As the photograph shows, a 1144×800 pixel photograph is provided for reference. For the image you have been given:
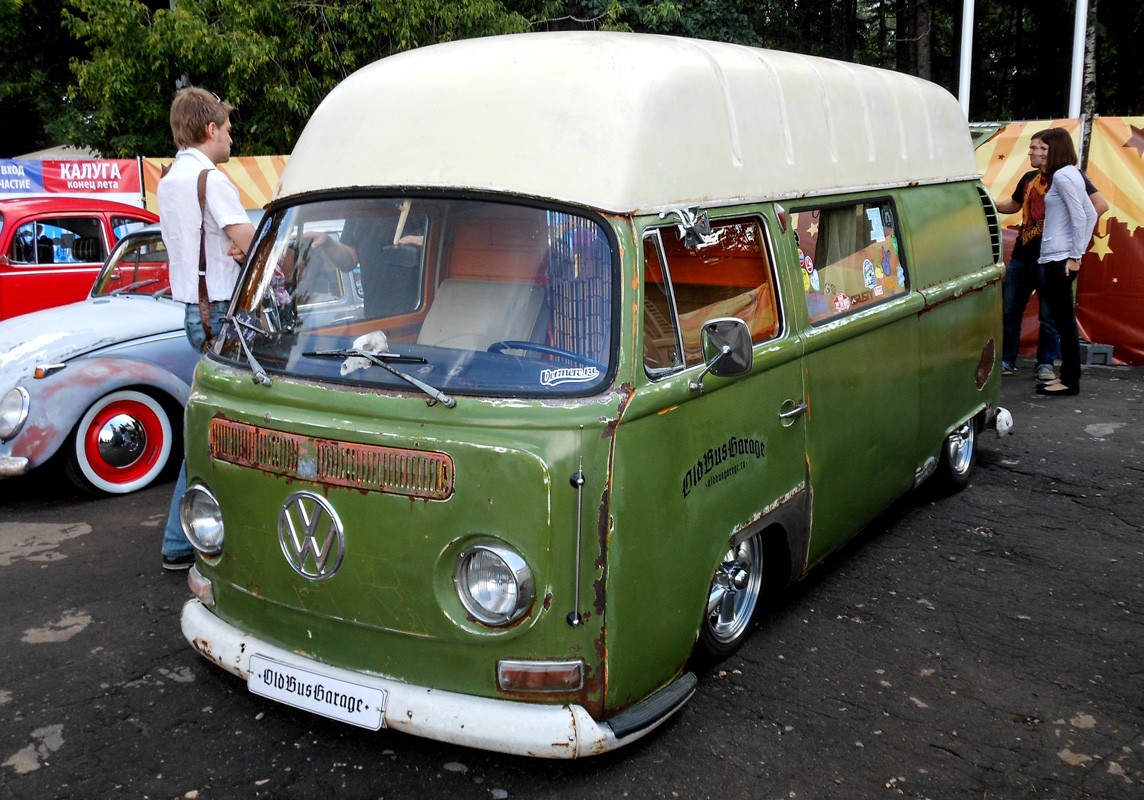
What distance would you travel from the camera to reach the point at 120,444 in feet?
20.2

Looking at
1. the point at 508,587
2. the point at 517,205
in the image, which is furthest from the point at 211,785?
the point at 517,205

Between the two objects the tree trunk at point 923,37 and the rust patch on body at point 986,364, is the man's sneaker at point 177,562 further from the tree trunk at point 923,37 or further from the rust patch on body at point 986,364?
the tree trunk at point 923,37

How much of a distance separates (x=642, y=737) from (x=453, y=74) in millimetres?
2240

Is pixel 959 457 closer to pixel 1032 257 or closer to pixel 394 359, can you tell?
pixel 1032 257

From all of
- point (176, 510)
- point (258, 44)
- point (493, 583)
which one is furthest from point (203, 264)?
point (258, 44)

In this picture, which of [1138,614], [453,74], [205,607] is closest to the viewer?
[453,74]

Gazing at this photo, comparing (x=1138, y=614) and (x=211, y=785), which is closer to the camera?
(x=211, y=785)

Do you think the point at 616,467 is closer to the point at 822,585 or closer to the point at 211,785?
the point at 211,785

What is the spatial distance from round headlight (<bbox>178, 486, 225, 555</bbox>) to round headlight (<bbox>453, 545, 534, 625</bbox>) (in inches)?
37.3

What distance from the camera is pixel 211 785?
3111mm

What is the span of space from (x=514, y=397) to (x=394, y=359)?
440 millimetres

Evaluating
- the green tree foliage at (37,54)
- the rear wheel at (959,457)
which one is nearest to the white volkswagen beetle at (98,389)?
the rear wheel at (959,457)

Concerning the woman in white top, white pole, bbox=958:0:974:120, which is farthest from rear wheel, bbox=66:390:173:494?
white pole, bbox=958:0:974:120

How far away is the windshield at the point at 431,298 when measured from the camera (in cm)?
303
